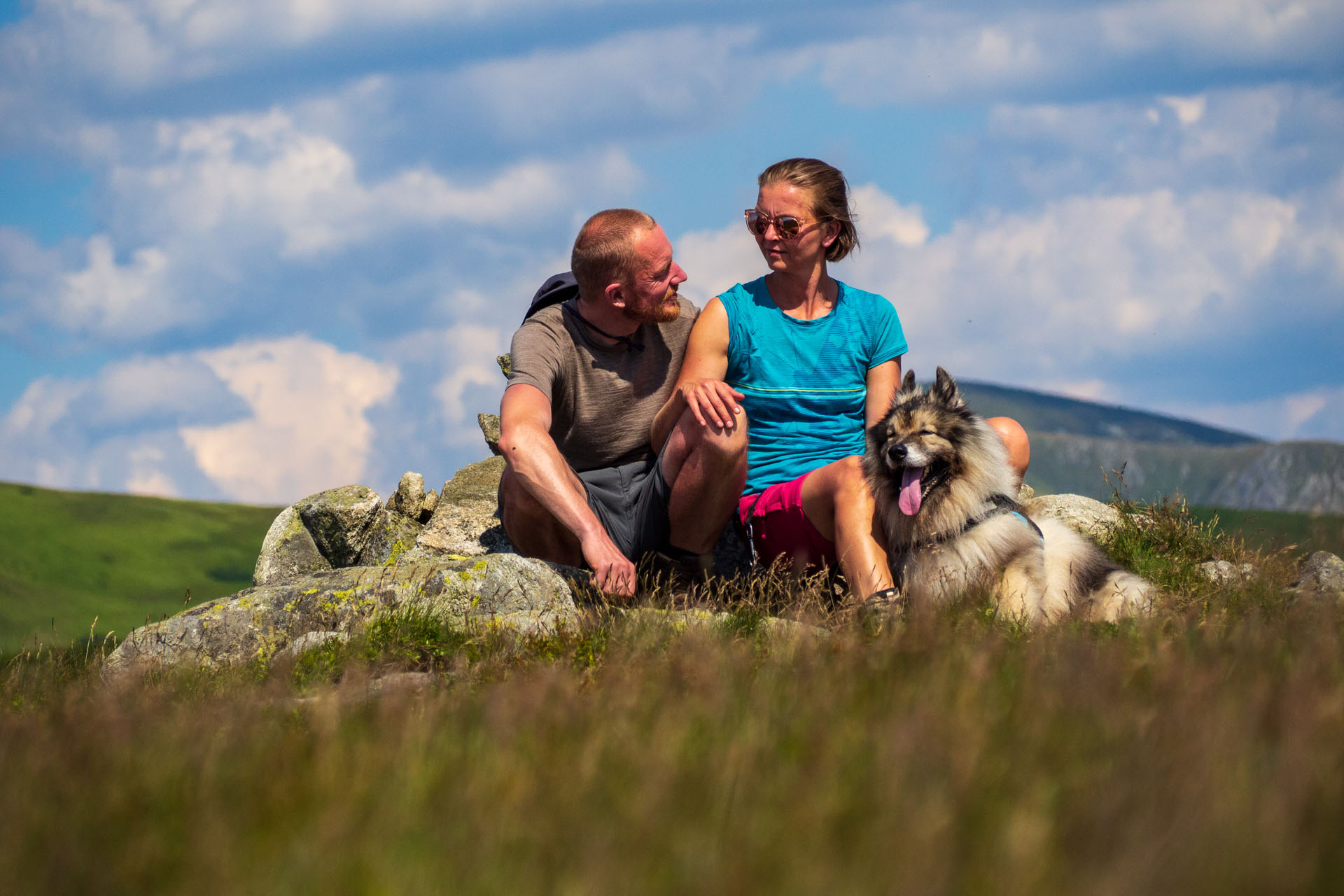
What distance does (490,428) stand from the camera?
12188mm

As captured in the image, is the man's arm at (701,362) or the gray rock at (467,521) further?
the gray rock at (467,521)

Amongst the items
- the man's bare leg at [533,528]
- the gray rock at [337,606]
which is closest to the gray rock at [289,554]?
the gray rock at [337,606]

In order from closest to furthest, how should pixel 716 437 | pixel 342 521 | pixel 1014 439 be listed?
1. pixel 716 437
2. pixel 1014 439
3. pixel 342 521

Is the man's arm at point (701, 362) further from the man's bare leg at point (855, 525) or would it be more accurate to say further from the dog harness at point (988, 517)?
the dog harness at point (988, 517)

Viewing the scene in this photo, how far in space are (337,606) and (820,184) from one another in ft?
13.2

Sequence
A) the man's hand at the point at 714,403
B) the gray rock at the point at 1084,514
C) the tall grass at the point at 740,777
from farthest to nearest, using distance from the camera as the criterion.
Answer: the gray rock at the point at 1084,514 < the man's hand at the point at 714,403 < the tall grass at the point at 740,777

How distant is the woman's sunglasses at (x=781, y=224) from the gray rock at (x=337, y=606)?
2582 millimetres

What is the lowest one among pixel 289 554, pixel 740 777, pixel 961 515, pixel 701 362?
pixel 740 777

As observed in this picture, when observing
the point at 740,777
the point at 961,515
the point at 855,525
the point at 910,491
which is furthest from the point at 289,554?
the point at 740,777

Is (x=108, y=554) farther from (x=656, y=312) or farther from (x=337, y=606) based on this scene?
→ (x=656, y=312)

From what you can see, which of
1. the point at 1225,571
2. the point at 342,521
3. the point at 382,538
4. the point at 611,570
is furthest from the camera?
the point at 382,538

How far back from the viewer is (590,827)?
2455 millimetres

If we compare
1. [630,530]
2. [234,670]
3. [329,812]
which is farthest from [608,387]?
[329,812]

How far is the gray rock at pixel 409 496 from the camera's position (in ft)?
37.9
